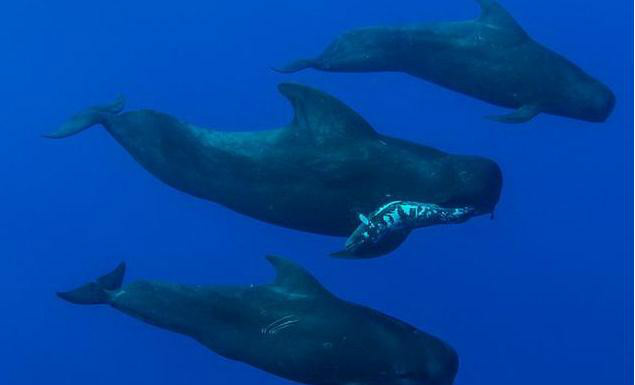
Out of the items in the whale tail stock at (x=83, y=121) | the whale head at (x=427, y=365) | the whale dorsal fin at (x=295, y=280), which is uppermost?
the whale tail stock at (x=83, y=121)

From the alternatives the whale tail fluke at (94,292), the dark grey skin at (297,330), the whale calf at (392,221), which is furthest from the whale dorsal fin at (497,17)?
the whale tail fluke at (94,292)

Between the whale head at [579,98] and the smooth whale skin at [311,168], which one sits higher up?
the whale head at [579,98]

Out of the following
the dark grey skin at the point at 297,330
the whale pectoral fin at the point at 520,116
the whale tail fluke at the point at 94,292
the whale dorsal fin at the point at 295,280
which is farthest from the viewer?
the whale pectoral fin at the point at 520,116

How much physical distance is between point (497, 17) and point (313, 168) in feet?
15.2

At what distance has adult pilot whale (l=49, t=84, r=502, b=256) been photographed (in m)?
9.99

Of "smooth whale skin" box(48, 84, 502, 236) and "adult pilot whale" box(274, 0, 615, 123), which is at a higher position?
"adult pilot whale" box(274, 0, 615, 123)

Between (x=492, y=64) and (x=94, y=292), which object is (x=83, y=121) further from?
(x=492, y=64)

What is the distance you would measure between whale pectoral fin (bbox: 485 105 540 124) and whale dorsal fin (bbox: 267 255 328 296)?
3.78m

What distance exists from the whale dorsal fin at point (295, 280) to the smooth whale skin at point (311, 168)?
688 millimetres

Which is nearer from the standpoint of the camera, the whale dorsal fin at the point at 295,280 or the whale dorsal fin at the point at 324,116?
the whale dorsal fin at the point at 295,280

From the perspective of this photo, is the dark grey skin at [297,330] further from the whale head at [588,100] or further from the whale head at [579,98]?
the whale head at [588,100]

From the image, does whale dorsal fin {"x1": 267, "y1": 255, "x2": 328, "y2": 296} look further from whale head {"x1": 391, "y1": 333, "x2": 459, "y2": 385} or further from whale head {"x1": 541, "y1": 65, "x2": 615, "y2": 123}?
whale head {"x1": 541, "y1": 65, "x2": 615, "y2": 123}

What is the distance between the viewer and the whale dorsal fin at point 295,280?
995 centimetres

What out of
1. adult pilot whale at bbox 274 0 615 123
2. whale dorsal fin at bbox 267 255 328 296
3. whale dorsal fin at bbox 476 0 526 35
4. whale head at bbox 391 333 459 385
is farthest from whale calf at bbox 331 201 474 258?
whale dorsal fin at bbox 476 0 526 35
